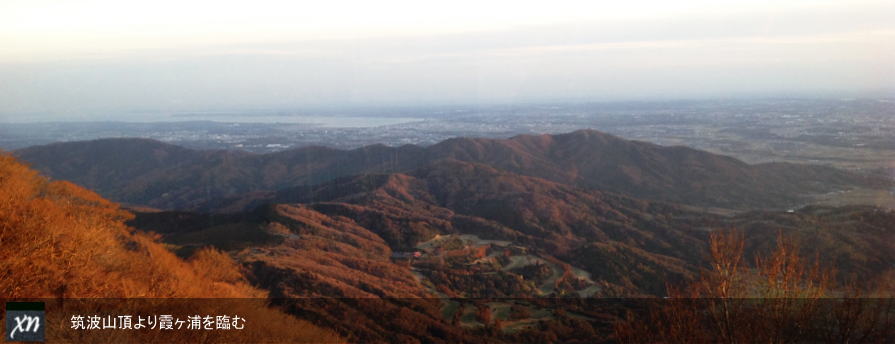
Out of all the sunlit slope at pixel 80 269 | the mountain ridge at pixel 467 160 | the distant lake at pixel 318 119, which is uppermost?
the distant lake at pixel 318 119

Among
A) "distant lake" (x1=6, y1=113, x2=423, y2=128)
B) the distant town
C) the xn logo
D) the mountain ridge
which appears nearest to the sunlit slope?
the xn logo

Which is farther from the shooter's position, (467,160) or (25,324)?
(467,160)

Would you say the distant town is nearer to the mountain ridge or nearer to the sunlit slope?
the mountain ridge

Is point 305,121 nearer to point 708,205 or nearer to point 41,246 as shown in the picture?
point 708,205

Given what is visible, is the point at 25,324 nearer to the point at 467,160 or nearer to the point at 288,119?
the point at 467,160

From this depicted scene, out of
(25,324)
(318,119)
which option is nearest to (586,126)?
(318,119)

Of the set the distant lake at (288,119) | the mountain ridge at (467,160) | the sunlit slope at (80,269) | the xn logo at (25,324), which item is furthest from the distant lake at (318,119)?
the xn logo at (25,324)

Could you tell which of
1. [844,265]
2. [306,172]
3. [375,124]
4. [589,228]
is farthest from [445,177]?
[375,124]

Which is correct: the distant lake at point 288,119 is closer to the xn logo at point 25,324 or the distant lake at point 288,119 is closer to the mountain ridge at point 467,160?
the mountain ridge at point 467,160
